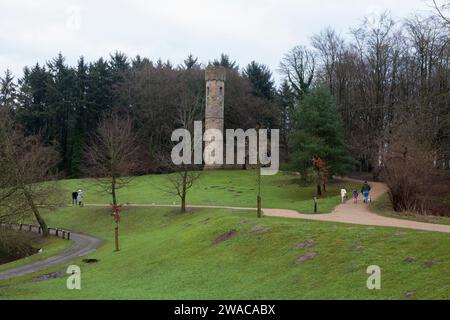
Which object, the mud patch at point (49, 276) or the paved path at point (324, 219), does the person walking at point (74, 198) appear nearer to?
the paved path at point (324, 219)

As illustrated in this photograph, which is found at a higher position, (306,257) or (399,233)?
(399,233)

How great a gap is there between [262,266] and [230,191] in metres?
30.3

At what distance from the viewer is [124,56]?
287 feet

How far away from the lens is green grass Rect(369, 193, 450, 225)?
26.0 m

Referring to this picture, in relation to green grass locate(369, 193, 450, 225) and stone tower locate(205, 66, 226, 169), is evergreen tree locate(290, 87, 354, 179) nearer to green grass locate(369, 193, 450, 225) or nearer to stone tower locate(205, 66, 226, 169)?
green grass locate(369, 193, 450, 225)

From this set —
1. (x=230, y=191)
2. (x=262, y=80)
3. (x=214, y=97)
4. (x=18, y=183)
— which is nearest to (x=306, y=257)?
(x=18, y=183)

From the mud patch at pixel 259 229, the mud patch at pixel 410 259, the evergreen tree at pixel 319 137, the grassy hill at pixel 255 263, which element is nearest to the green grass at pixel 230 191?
the evergreen tree at pixel 319 137

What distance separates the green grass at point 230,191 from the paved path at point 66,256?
35.3 feet

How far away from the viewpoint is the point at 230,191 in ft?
165

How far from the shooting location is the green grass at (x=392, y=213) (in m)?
26.0

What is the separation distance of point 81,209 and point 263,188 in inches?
723

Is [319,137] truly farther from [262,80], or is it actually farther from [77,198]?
[262,80]

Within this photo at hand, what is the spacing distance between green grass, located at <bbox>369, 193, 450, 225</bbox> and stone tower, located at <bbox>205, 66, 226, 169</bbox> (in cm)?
3326

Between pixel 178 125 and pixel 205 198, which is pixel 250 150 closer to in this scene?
pixel 178 125
